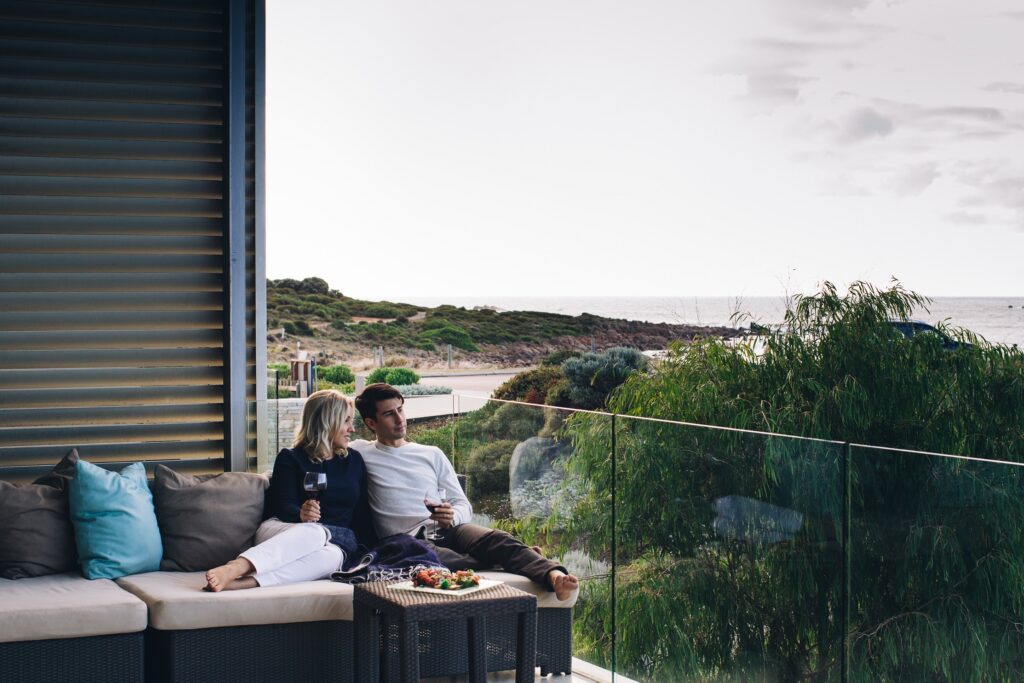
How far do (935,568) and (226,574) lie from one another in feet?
7.71

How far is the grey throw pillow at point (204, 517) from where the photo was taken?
176 inches

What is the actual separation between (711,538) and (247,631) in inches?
65.4

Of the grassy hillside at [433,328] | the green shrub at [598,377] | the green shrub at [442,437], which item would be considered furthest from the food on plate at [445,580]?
the grassy hillside at [433,328]

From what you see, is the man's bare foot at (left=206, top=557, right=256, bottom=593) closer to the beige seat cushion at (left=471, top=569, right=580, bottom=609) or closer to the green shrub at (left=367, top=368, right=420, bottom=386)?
the beige seat cushion at (left=471, top=569, right=580, bottom=609)

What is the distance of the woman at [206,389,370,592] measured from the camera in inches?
167

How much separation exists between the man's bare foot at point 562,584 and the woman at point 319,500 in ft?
2.68

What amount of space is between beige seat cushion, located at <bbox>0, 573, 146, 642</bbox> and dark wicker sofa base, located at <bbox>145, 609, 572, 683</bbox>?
154mm

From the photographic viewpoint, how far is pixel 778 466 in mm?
3729

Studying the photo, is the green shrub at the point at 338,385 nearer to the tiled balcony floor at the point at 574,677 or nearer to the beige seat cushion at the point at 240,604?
the tiled balcony floor at the point at 574,677

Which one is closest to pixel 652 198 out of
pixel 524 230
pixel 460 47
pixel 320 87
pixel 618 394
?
pixel 524 230

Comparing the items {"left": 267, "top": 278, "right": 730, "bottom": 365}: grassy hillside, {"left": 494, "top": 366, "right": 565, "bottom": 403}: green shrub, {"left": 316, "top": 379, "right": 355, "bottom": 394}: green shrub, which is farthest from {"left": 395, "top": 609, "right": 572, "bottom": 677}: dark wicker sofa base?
{"left": 267, "top": 278, "right": 730, "bottom": 365}: grassy hillside

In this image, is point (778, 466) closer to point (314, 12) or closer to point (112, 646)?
point (112, 646)

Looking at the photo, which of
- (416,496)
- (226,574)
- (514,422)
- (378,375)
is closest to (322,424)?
(416,496)

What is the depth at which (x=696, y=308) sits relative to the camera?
4000cm
